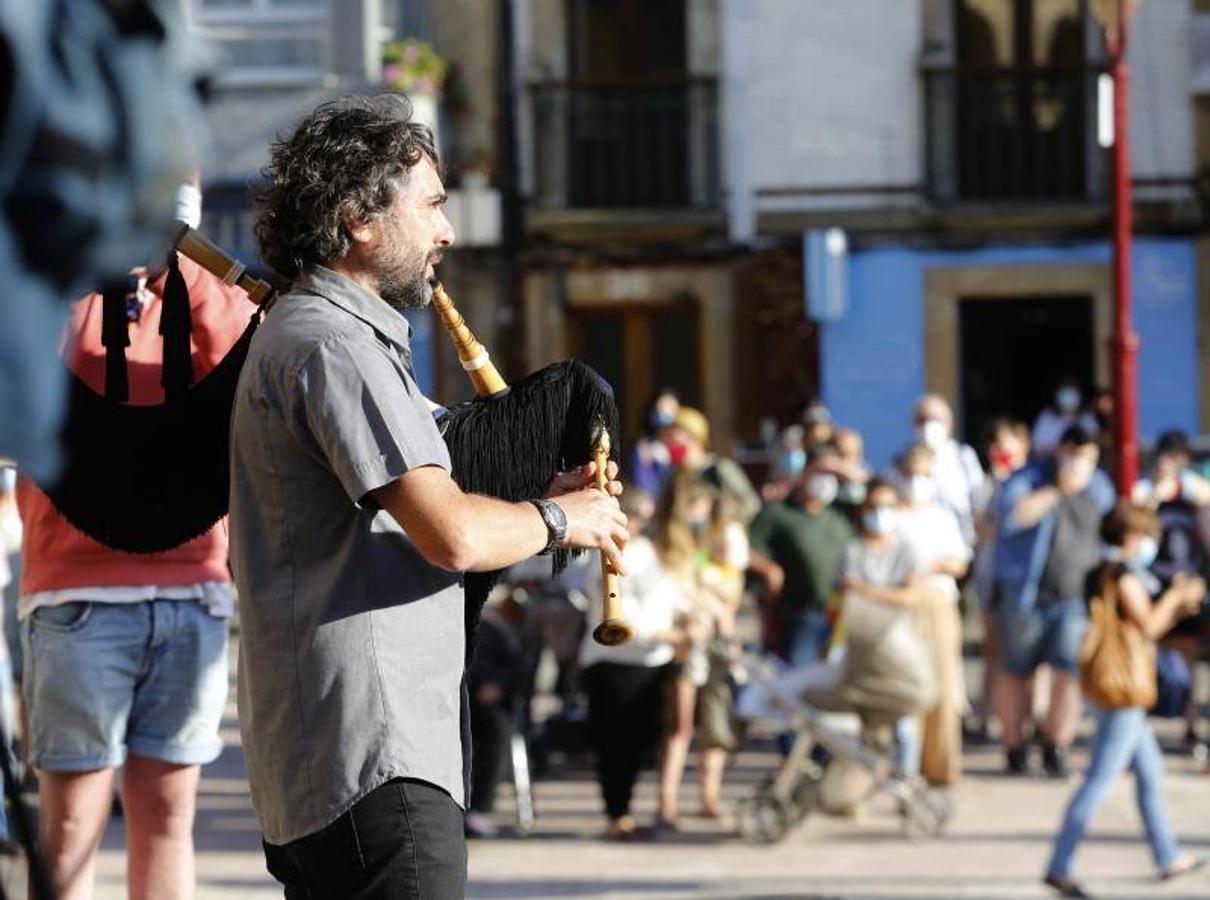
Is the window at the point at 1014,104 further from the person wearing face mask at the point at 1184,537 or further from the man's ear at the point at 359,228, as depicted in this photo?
the man's ear at the point at 359,228

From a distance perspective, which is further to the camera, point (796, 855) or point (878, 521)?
point (878, 521)

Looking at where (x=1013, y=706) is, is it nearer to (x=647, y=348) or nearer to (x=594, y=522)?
(x=594, y=522)

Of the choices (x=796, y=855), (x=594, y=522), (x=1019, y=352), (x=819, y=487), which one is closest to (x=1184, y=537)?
(x=819, y=487)

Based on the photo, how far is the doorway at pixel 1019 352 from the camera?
22891mm

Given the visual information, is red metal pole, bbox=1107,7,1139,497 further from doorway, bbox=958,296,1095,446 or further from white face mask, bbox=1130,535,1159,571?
doorway, bbox=958,296,1095,446

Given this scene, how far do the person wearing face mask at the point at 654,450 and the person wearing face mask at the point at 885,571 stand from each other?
10.4ft

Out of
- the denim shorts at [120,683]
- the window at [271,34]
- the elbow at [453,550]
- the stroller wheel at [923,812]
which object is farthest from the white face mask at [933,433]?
the window at [271,34]

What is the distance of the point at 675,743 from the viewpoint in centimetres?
1073

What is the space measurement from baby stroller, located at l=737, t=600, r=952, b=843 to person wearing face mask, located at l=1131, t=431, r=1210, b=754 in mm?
1661

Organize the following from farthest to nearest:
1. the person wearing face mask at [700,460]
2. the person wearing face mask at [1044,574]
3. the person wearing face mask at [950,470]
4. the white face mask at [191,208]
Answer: the person wearing face mask at [700,460], the person wearing face mask at [950,470], the person wearing face mask at [1044,574], the white face mask at [191,208]

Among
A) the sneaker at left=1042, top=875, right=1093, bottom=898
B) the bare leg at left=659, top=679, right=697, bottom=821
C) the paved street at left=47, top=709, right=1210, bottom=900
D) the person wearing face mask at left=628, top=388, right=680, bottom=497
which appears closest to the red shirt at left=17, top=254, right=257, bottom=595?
the paved street at left=47, top=709, right=1210, bottom=900

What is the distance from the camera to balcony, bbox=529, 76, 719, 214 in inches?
922

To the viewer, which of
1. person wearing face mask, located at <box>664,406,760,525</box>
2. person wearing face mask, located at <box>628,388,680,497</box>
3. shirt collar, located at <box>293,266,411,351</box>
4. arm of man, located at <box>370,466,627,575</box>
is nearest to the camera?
arm of man, located at <box>370,466,627,575</box>

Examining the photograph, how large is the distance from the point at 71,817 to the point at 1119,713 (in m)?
5.55
